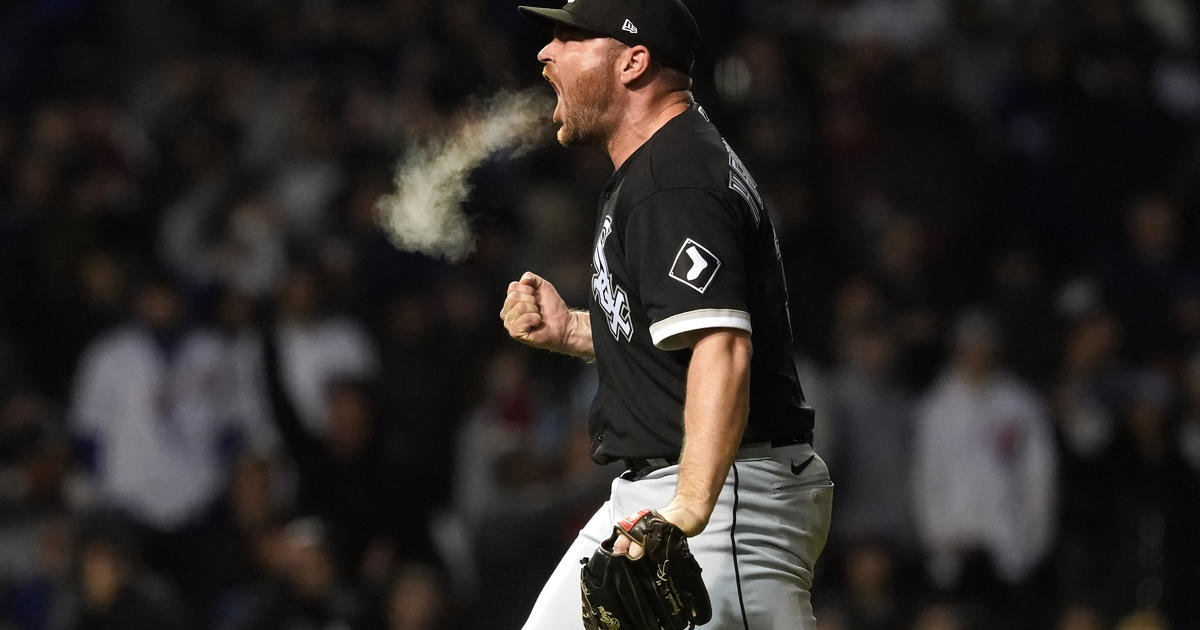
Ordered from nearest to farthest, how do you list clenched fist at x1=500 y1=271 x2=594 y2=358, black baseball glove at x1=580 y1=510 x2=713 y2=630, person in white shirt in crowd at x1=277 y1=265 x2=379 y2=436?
black baseball glove at x1=580 y1=510 x2=713 y2=630
clenched fist at x1=500 y1=271 x2=594 y2=358
person in white shirt in crowd at x1=277 y1=265 x2=379 y2=436

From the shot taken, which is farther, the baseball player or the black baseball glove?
the baseball player

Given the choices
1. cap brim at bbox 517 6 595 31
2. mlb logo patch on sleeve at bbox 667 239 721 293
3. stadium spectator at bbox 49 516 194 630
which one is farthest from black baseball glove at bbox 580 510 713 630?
stadium spectator at bbox 49 516 194 630

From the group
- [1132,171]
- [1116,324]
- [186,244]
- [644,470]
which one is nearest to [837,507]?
[1116,324]

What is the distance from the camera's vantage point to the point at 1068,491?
827cm

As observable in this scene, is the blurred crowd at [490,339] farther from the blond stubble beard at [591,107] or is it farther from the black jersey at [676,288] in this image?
the black jersey at [676,288]

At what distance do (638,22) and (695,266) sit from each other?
25.5 inches

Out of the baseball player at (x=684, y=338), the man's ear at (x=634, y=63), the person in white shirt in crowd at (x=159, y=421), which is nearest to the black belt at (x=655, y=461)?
the baseball player at (x=684, y=338)

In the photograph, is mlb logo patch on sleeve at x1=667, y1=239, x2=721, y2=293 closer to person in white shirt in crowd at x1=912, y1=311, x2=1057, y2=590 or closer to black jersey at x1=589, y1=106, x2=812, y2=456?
black jersey at x1=589, y1=106, x2=812, y2=456

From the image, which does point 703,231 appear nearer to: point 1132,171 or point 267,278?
point 267,278

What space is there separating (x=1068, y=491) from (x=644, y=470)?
210 inches

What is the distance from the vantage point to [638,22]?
3502 mm

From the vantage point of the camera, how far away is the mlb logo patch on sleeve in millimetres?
3139

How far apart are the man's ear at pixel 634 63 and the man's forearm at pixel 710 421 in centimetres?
70

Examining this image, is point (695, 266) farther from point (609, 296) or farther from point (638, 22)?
point (638, 22)
